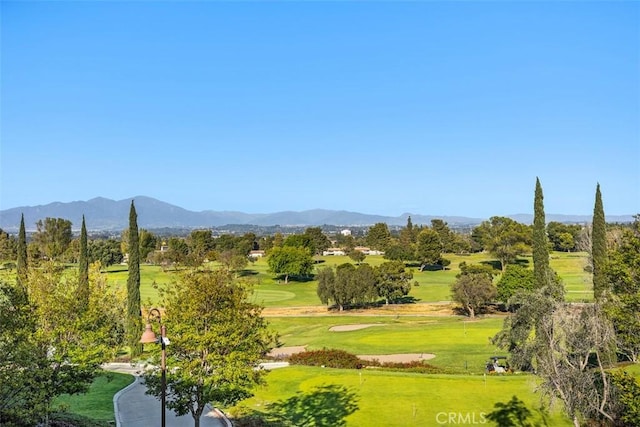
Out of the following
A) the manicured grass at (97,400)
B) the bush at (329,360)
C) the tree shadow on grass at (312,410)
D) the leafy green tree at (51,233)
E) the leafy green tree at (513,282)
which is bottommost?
the bush at (329,360)

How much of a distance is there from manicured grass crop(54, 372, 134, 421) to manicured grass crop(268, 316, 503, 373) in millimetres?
17216

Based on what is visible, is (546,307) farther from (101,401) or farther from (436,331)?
(436,331)

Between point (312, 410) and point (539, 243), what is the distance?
2455cm

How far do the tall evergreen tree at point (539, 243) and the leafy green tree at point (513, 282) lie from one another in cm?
1854

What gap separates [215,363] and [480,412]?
12836 millimetres

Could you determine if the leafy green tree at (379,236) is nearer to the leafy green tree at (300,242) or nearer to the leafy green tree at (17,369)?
the leafy green tree at (300,242)

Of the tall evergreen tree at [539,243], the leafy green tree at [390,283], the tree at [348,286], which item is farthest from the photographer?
the leafy green tree at [390,283]

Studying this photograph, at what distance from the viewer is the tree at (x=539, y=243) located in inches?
1507

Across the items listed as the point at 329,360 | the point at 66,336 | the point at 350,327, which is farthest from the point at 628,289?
the point at 350,327

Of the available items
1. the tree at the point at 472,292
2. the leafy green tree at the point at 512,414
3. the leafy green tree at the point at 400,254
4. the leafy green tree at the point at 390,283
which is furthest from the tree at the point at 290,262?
the leafy green tree at the point at 512,414

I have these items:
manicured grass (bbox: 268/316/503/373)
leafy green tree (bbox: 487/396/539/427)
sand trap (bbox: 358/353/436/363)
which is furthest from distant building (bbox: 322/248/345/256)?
leafy green tree (bbox: 487/396/539/427)

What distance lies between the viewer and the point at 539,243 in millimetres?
40000

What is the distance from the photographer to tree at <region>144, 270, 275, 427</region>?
17141 millimetres

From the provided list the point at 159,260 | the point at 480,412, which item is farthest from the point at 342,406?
the point at 159,260
